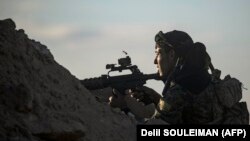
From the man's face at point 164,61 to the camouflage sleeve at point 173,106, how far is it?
77 cm

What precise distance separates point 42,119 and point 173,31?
333 cm

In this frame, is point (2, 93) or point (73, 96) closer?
point (2, 93)

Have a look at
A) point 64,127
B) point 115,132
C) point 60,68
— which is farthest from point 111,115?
point 64,127

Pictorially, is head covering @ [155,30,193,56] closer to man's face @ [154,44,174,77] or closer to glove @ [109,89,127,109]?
man's face @ [154,44,174,77]

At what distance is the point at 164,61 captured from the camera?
248 inches

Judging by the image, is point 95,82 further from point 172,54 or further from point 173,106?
point 173,106

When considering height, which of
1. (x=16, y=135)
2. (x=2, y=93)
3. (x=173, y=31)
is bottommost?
(x=16, y=135)

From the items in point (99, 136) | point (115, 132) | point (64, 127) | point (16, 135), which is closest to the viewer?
point (16, 135)

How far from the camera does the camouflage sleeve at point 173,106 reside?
17.5ft

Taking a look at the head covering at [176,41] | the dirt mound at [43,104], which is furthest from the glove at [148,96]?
the dirt mound at [43,104]

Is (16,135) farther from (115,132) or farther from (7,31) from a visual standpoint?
(7,31)

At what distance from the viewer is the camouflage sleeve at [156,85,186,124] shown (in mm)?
5348

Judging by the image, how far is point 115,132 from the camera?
407cm

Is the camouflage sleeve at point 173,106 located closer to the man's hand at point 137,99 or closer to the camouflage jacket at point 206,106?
the camouflage jacket at point 206,106
